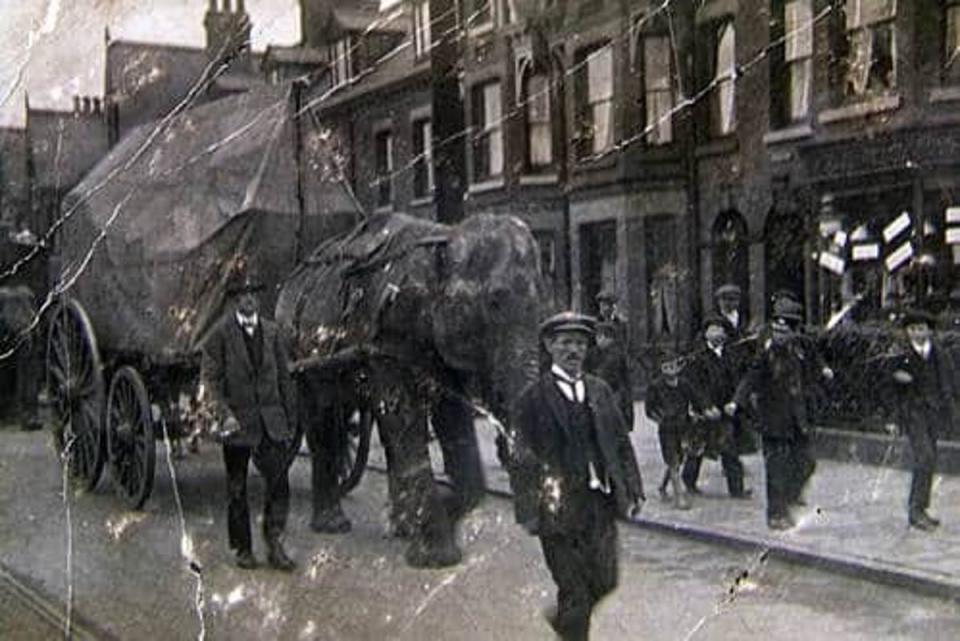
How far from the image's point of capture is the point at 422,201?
3.34m

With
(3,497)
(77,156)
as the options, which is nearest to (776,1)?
(77,156)

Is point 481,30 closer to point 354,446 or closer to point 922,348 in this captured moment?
point 922,348

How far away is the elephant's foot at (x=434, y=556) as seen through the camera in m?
3.34

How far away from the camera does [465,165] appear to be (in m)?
3.12

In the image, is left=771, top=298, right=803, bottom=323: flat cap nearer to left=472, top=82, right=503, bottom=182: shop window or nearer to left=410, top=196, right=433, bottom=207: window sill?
left=472, top=82, right=503, bottom=182: shop window

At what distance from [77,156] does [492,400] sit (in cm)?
237

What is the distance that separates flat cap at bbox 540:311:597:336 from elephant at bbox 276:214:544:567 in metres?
0.09

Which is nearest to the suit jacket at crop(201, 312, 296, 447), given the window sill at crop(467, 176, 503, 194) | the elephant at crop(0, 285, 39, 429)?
the window sill at crop(467, 176, 503, 194)

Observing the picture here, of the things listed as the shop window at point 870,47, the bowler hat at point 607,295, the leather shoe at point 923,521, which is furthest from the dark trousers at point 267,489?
the shop window at point 870,47

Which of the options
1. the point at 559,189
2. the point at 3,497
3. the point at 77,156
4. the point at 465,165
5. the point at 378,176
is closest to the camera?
the point at 559,189

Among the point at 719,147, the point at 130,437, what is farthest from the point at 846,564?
the point at 130,437

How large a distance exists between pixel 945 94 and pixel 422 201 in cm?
150

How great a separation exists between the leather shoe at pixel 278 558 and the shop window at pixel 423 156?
141 centimetres

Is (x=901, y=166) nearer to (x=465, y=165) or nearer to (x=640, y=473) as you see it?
(x=640, y=473)
